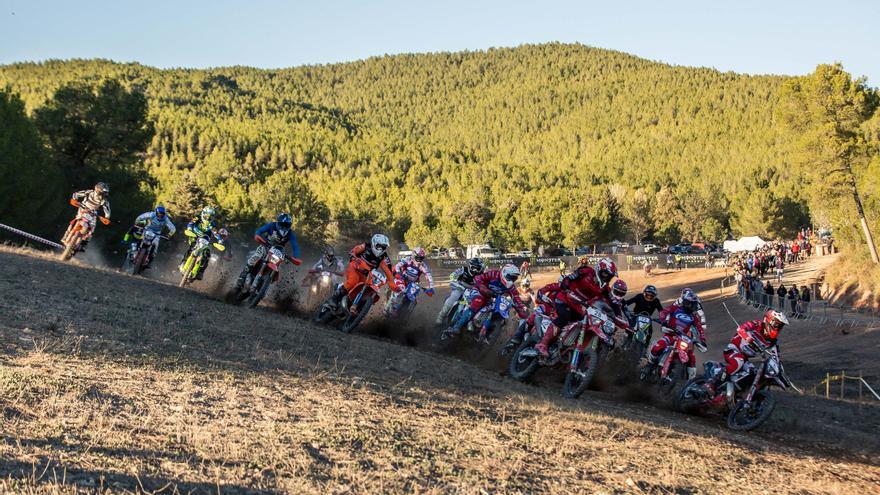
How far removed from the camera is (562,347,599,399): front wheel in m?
11.7

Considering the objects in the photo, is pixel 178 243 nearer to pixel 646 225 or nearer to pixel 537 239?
pixel 537 239

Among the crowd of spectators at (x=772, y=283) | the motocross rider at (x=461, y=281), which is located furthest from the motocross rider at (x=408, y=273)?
the crowd of spectators at (x=772, y=283)

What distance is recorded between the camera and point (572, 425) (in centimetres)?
857

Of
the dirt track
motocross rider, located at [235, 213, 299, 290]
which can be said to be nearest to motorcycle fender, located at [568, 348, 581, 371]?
the dirt track

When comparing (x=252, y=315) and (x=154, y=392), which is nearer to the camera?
(x=154, y=392)

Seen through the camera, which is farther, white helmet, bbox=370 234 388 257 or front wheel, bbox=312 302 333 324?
front wheel, bbox=312 302 333 324

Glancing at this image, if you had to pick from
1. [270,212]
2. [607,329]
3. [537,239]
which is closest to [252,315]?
[607,329]

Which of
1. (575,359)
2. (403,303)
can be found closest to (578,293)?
(575,359)

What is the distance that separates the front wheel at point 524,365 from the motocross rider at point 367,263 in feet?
10.7

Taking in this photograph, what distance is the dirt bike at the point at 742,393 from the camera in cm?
1201

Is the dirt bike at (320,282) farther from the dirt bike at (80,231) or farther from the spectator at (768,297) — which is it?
the spectator at (768,297)

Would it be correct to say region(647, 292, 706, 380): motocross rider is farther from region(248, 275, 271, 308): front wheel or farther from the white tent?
the white tent

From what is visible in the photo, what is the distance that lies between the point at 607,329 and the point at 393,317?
7.06 m

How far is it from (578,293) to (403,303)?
19.9 feet
